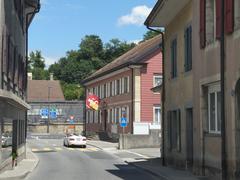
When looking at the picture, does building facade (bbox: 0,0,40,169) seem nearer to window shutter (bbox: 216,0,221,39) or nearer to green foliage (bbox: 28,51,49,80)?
window shutter (bbox: 216,0,221,39)

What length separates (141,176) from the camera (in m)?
20.5

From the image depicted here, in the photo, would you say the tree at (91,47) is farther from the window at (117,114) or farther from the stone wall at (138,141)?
the stone wall at (138,141)

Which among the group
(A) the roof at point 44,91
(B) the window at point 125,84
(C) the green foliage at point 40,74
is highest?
(C) the green foliage at point 40,74

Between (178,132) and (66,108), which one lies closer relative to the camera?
(178,132)

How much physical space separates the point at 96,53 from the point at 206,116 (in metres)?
102

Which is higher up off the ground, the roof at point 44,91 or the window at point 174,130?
the roof at point 44,91

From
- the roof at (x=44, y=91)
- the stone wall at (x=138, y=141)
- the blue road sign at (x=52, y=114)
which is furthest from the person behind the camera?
the roof at (x=44, y=91)

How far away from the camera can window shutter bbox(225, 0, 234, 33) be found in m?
14.4

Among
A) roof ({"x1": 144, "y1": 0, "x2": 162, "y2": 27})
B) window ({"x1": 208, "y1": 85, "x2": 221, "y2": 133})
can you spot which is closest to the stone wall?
roof ({"x1": 144, "y1": 0, "x2": 162, "y2": 27})

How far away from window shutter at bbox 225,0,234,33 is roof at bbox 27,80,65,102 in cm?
8662

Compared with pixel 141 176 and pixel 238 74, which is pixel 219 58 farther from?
pixel 141 176

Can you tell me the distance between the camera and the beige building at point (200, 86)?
14414 millimetres

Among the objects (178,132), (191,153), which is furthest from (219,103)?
(178,132)

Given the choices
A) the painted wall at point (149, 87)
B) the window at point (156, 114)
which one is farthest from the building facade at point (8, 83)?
the window at point (156, 114)
